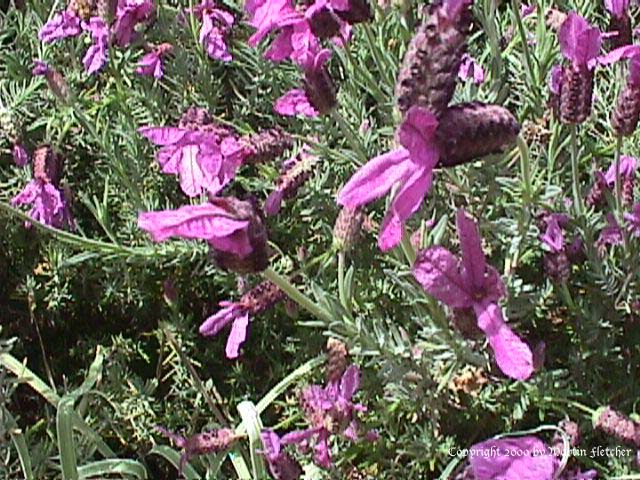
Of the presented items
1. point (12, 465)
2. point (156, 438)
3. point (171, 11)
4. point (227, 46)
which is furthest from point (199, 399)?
point (171, 11)

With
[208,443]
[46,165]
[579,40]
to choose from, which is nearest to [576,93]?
[579,40]

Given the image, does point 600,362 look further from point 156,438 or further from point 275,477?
point 156,438

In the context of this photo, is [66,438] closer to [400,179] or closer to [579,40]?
[400,179]

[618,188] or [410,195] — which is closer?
[410,195]

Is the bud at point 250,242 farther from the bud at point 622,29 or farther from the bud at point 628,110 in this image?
the bud at point 622,29

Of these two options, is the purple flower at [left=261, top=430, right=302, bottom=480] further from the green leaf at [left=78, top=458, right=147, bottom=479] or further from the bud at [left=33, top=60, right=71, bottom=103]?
the bud at [left=33, top=60, right=71, bottom=103]

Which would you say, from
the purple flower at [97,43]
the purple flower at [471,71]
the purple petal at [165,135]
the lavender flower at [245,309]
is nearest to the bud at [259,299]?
the lavender flower at [245,309]

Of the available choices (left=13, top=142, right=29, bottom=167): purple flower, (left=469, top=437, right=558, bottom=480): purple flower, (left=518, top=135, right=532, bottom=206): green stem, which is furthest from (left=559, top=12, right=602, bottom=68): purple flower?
(left=13, top=142, right=29, bottom=167): purple flower
